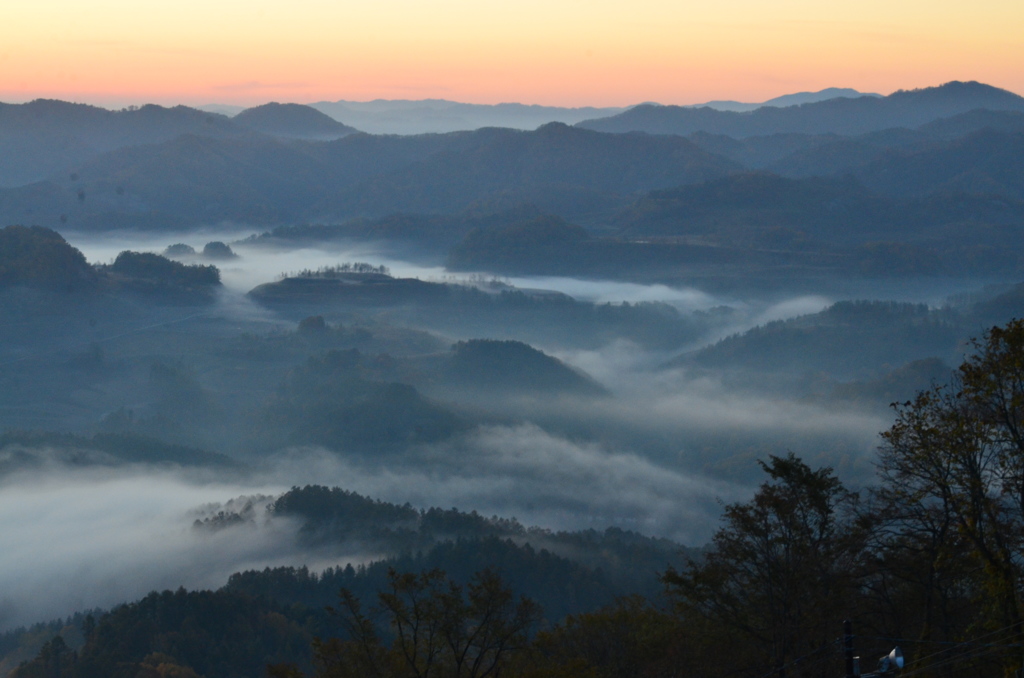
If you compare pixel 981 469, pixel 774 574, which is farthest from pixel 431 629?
pixel 981 469

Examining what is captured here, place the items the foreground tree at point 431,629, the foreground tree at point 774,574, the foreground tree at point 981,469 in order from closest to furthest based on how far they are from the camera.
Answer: the foreground tree at point 981,469 < the foreground tree at point 774,574 < the foreground tree at point 431,629

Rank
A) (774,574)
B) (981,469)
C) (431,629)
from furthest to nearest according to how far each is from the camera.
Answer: (774,574)
(431,629)
(981,469)

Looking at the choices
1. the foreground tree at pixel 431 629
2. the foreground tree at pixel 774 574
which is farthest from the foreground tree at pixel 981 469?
the foreground tree at pixel 431 629

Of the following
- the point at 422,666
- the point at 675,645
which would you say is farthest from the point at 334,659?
the point at 675,645

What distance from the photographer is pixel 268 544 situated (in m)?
140

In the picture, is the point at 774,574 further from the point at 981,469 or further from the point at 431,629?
the point at 431,629

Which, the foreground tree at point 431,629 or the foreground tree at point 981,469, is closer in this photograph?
the foreground tree at point 981,469

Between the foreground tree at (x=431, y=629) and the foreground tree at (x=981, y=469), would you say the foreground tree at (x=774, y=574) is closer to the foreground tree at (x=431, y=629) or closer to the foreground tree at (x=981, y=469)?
the foreground tree at (x=981, y=469)

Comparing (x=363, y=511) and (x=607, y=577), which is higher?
(x=363, y=511)

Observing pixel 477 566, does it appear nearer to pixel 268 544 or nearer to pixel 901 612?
pixel 268 544

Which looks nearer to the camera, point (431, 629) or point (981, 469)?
point (981, 469)

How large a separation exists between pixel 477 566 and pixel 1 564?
293 feet

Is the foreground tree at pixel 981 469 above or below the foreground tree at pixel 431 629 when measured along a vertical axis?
above

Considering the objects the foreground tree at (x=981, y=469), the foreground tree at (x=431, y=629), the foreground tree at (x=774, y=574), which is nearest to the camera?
the foreground tree at (x=981, y=469)
